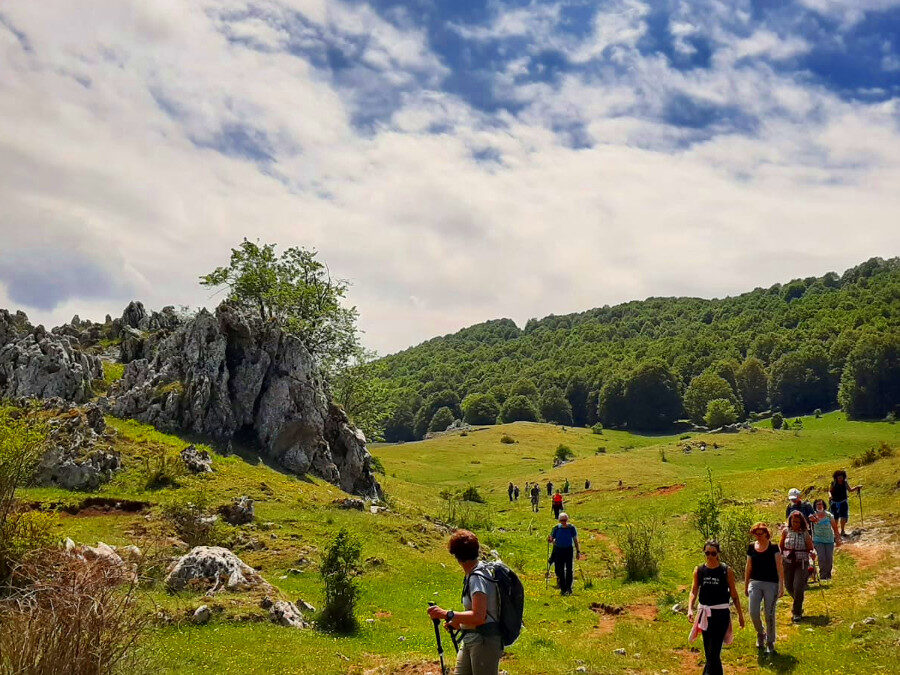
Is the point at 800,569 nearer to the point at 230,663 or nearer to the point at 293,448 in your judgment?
the point at 230,663

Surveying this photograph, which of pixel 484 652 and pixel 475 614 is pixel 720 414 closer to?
pixel 484 652

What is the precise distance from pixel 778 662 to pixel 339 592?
1057 centimetres

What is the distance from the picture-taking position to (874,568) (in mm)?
18094

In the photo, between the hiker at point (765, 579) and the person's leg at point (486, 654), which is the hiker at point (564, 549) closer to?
the hiker at point (765, 579)

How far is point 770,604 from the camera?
12.1 m

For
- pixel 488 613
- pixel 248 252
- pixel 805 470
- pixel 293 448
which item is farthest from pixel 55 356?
pixel 805 470

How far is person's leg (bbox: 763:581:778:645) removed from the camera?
11969 millimetres

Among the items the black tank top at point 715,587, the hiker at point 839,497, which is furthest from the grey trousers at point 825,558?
the black tank top at point 715,587

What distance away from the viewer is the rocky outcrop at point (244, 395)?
38.4m

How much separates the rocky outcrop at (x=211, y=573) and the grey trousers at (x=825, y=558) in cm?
1708

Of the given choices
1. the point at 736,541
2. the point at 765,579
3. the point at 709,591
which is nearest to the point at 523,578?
the point at 736,541

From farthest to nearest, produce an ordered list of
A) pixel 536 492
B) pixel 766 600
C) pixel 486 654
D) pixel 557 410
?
1. pixel 557 410
2. pixel 536 492
3. pixel 766 600
4. pixel 486 654

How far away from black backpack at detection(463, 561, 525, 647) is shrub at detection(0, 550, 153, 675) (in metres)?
4.73

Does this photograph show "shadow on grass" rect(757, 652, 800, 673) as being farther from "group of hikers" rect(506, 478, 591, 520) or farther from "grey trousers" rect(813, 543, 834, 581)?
"group of hikers" rect(506, 478, 591, 520)
